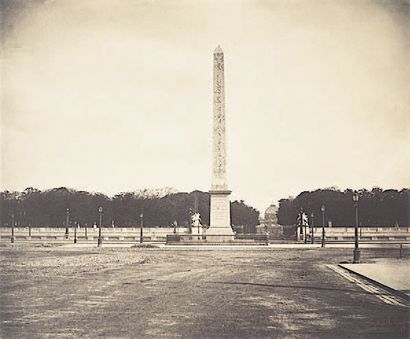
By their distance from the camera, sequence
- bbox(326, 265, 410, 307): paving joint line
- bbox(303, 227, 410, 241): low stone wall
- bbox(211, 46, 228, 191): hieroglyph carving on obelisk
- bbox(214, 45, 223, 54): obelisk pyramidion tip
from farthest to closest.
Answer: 1. bbox(303, 227, 410, 241): low stone wall
2. bbox(211, 46, 228, 191): hieroglyph carving on obelisk
3. bbox(214, 45, 223, 54): obelisk pyramidion tip
4. bbox(326, 265, 410, 307): paving joint line

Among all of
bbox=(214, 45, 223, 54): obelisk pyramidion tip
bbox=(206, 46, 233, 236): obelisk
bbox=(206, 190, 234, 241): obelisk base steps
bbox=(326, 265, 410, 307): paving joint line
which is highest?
bbox=(214, 45, 223, 54): obelisk pyramidion tip

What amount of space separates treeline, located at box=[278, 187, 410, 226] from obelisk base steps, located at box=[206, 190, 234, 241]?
37160mm

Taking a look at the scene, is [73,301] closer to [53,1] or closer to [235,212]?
[53,1]

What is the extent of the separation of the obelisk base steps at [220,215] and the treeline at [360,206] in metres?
37.2

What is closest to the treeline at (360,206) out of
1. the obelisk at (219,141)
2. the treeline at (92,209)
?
the treeline at (92,209)

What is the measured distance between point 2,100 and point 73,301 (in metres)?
4.87

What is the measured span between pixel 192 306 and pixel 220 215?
124 ft

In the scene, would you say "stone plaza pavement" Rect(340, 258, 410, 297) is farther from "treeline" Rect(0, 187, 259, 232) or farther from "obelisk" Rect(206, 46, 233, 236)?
"treeline" Rect(0, 187, 259, 232)

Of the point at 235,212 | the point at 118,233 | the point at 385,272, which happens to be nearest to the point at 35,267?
the point at 385,272

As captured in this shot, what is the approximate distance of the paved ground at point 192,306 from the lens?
9773mm

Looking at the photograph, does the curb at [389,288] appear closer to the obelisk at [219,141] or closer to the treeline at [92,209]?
the obelisk at [219,141]

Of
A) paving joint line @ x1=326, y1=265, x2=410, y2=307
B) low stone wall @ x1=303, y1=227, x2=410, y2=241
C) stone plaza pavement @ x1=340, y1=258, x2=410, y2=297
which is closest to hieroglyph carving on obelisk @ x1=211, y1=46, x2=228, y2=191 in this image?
low stone wall @ x1=303, y1=227, x2=410, y2=241

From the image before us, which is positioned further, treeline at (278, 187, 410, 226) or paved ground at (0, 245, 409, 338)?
treeline at (278, 187, 410, 226)

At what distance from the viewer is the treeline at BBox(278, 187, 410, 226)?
3489 inches
